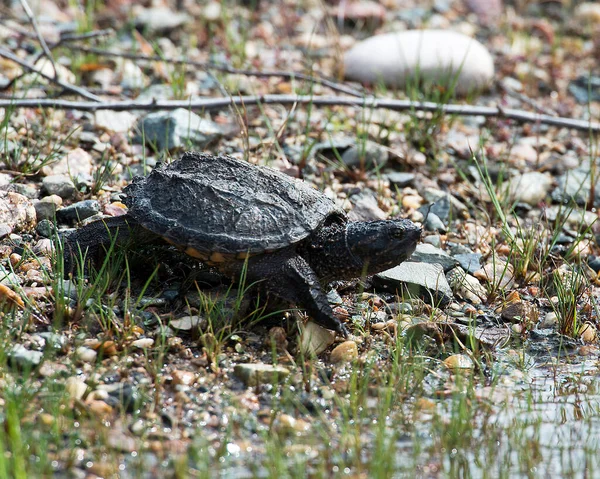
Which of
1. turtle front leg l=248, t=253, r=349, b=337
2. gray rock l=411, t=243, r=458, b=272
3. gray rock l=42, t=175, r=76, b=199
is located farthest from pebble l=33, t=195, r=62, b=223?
gray rock l=411, t=243, r=458, b=272

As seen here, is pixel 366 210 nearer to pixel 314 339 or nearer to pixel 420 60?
pixel 314 339

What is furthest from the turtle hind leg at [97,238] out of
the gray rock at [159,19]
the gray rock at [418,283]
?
the gray rock at [159,19]

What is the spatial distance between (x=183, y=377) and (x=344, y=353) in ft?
2.03

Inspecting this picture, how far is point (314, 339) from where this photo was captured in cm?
304

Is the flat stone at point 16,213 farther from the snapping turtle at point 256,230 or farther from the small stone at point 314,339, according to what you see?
the small stone at point 314,339

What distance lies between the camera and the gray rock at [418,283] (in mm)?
3430

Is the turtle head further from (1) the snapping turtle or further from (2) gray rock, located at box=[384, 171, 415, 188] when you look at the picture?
(2) gray rock, located at box=[384, 171, 415, 188]

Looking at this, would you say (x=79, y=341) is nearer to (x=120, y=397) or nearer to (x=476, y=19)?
(x=120, y=397)

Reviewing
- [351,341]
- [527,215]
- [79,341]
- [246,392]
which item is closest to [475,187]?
[527,215]

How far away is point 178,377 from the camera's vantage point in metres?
2.77

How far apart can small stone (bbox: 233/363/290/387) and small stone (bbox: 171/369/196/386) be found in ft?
0.56

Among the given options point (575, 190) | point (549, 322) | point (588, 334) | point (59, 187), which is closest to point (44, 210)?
point (59, 187)

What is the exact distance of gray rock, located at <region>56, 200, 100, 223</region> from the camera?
3.66 metres

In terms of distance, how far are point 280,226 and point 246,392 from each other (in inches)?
24.5
